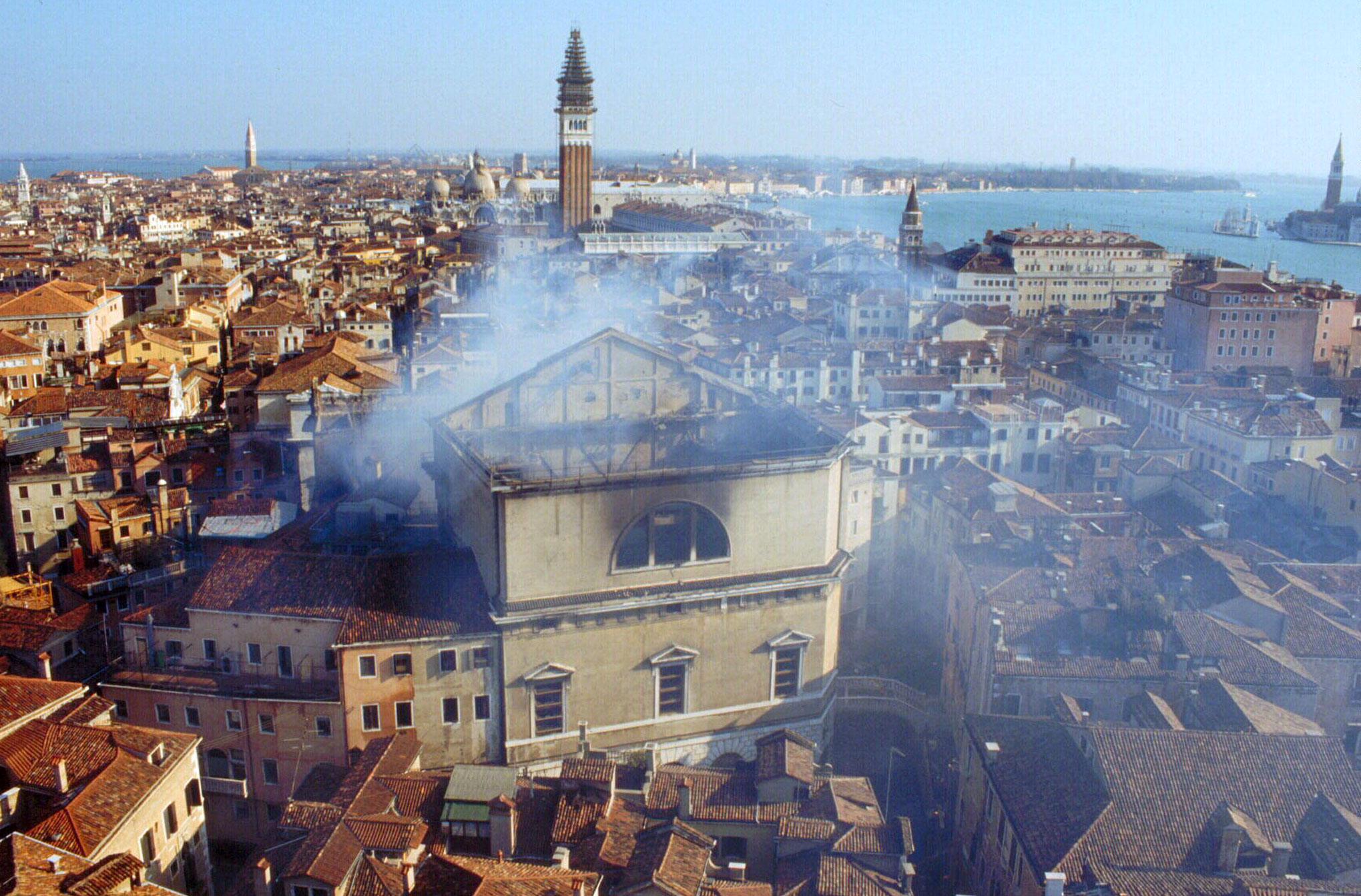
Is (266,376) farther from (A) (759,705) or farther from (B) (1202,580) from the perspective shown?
(B) (1202,580)

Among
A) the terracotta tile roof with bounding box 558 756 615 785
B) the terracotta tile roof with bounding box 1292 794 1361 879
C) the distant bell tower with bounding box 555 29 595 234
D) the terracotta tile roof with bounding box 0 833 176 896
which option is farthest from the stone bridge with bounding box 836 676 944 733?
the distant bell tower with bounding box 555 29 595 234

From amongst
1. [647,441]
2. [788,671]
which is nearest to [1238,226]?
[647,441]

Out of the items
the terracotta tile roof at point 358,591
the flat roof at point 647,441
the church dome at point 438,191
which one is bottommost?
the terracotta tile roof at point 358,591

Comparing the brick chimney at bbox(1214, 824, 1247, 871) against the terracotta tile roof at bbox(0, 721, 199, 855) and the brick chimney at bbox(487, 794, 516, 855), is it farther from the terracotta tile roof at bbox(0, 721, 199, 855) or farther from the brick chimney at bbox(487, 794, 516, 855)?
the terracotta tile roof at bbox(0, 721, 199, 855)

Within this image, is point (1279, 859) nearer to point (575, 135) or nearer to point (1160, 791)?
point (1160, 791)

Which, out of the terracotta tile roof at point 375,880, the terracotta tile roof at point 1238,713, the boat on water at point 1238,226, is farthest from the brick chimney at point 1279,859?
the boat on water at point 1238,226

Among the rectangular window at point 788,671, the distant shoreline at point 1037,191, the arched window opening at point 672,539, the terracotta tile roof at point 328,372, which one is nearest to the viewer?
the arched window opening at point 672,539

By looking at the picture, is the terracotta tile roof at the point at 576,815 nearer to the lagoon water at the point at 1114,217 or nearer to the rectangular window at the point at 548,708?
the rectangular window at the point at 548,708
